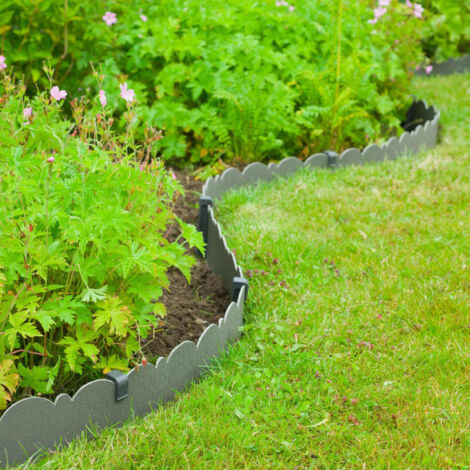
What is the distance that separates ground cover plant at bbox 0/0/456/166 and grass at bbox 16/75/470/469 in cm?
63

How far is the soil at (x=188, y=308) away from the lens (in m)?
2.56

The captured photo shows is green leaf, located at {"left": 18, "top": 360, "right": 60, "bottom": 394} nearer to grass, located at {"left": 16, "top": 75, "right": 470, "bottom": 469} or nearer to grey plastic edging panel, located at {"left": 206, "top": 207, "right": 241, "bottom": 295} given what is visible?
grass, located at {"left": 16, "top": 75, "right": 470, "bottom": 469}

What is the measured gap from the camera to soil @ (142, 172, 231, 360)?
2.56 m

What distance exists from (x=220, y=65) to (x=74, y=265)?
272 centimetres

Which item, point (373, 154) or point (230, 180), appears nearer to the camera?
point (230, 180)

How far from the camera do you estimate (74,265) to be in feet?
6.70

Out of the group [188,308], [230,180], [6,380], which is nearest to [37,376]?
[6,380]

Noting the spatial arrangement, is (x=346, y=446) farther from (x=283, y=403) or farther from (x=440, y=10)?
(x=440, y=10)

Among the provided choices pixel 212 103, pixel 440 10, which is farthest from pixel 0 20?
pixel 440 10

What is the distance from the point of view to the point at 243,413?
2.25 meters

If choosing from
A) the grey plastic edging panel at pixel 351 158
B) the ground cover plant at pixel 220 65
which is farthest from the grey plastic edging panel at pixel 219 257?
the grey plastic edging panel at pixel 351 158

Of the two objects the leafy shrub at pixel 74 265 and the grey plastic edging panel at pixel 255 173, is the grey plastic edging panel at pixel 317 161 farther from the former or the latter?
the leafy shrub at pixel 74 265

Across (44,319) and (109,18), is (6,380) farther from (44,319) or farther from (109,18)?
(109,18)

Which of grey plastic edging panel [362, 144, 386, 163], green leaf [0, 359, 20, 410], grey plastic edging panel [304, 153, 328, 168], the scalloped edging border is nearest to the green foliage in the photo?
the scalloped edging border
